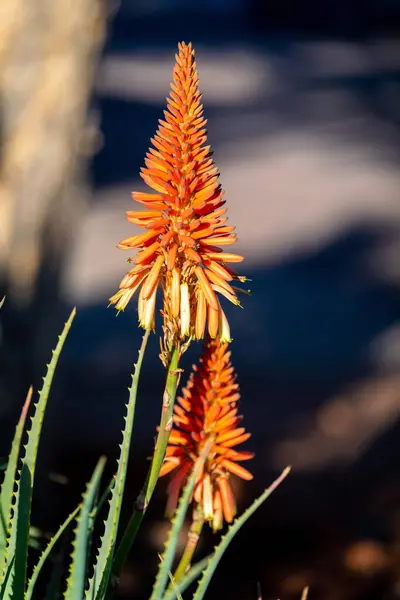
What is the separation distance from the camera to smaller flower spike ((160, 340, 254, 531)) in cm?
117

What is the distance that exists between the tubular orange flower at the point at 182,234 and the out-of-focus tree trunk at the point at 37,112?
6.53 ft

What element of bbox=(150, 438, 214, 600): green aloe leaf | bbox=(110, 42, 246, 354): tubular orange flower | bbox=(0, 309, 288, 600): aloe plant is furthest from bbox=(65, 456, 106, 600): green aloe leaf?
bbox=(110, 42, 246, 354): tubular orange flower

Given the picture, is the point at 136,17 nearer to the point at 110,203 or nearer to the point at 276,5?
the point at 276,5

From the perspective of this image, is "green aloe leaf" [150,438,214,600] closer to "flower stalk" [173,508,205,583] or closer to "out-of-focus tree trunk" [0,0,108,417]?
"flower stalk" [173,508,205,583]

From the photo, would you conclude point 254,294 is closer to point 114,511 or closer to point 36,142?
point 36,142

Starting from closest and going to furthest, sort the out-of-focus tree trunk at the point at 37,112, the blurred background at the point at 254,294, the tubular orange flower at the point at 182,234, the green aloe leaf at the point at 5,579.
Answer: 1. the tubular orange flower at the point at 182,234
2. the green aloe leaf at the point at 5,579
3. the out-of-focus tree trunk at the point at 37,112
4. the blurred background at the point at 254,294

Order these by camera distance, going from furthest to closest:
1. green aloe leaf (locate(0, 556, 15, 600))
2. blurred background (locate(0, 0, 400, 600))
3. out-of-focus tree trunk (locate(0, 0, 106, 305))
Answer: blurred background (locate(0, 0, 400, 600)) → out-of-focus tree trunk (locate(0, 0, 106, 305)) → green aloe leaf (locate(0, 556, 15, 600))

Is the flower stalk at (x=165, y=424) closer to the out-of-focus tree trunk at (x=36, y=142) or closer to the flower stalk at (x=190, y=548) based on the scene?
the flower stalk at (x=190, y=548)

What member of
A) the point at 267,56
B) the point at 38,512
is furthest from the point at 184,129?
the point at 267,56

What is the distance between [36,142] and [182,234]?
81.8 inches

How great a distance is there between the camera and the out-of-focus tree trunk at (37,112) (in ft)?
9.34

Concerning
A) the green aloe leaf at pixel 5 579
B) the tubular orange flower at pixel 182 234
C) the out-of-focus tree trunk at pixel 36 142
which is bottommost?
the green aloe leaf at pixel 5 579

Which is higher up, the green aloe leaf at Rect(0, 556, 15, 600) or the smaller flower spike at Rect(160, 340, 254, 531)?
the smaller flower spike at Rect(160, 340, 254, 531)

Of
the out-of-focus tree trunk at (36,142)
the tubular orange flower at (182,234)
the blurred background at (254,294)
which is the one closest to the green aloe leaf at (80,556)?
the tubular orange flower at (182,234)
